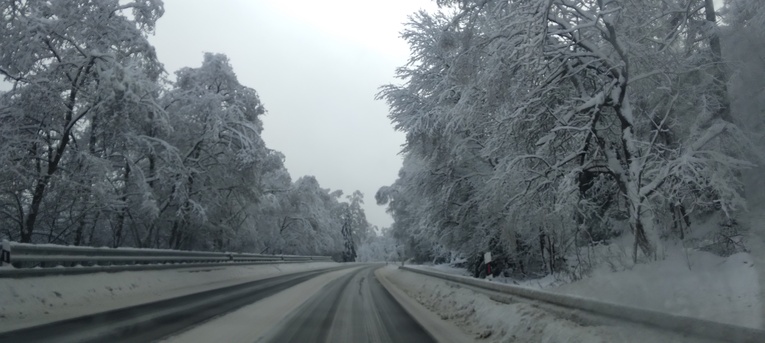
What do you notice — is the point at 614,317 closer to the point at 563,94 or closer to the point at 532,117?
the point at 532,117

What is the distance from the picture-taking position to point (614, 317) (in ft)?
16.8

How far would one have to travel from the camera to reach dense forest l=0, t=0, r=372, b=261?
Result: 15961 mm

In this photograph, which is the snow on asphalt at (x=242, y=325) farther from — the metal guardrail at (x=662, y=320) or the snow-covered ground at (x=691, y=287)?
the snow-covered ground at (x=691, y=287)

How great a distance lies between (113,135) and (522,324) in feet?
56.7

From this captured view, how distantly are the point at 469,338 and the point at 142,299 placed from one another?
26.3 feet

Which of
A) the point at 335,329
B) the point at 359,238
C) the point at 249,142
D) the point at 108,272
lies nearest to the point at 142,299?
the point at 108,272

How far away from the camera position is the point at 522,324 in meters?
6.98

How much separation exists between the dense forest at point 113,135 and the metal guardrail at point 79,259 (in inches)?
121

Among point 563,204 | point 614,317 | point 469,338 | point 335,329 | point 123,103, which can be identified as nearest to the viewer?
point 614,317

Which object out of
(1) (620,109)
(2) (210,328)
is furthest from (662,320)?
(1) (620,109)

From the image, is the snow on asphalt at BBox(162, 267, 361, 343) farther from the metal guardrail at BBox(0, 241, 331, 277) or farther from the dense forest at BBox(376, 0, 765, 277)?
the dense forest at BBox(376, 0, 765, 277)

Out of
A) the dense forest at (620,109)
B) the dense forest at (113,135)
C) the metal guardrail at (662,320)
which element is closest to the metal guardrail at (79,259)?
the dense forest at (113,135)

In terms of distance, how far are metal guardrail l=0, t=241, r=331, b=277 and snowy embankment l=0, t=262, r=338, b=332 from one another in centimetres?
20

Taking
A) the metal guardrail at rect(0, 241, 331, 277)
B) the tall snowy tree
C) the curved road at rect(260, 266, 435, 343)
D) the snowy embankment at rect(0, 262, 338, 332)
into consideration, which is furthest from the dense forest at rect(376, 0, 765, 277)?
the tall snowy tree
